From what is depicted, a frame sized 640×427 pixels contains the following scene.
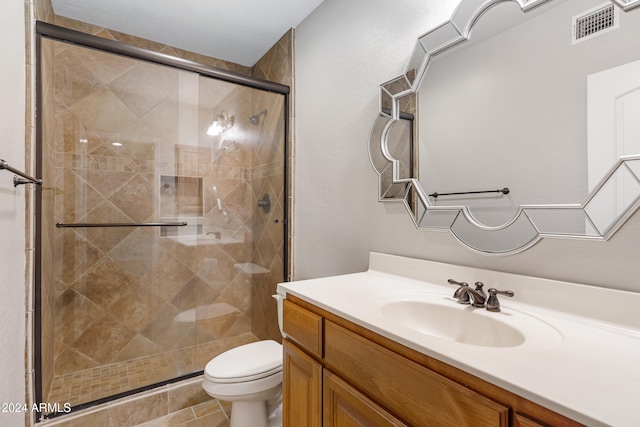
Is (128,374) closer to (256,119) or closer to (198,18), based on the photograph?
(256,119)

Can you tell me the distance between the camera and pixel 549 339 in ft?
2.37

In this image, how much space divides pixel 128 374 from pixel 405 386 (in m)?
1.98

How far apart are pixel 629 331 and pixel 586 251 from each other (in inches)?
8.4

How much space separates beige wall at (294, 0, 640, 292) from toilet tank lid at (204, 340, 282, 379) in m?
0.54

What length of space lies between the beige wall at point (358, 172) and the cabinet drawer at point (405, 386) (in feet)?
1.81

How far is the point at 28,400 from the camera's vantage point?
139cm

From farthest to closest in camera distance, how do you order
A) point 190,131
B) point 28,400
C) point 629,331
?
point 190,131
point 28,400
point 629,331

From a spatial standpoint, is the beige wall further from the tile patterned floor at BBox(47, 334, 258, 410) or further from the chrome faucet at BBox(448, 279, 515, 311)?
the tile patterned floor at BBox(47, 334, 258, 410)

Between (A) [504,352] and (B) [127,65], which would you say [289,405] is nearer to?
(A) [504,352]

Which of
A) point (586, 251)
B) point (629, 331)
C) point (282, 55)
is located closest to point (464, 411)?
point (629, 331)

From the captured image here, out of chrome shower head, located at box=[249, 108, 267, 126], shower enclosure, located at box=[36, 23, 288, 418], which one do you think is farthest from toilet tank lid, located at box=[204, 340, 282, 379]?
chrome shower head, located at box=[249, 108, 267, 126]

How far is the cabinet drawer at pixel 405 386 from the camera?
582 millimetres

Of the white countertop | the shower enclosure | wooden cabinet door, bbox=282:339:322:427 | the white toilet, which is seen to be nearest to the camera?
the white countertop

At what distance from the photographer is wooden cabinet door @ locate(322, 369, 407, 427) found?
77 centimetres
